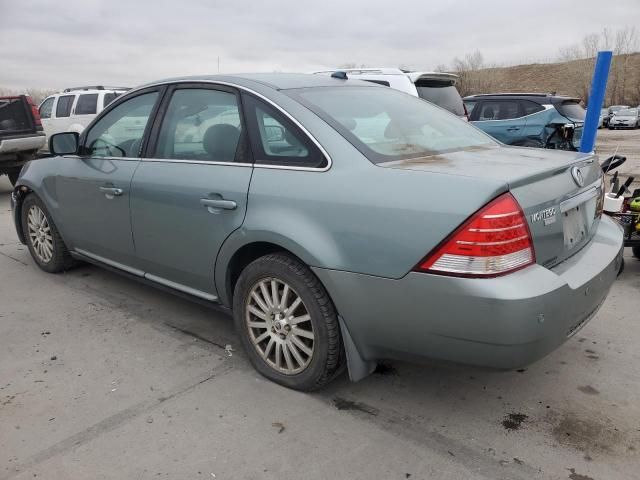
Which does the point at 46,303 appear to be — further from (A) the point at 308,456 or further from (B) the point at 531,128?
(B) the point at 531,128

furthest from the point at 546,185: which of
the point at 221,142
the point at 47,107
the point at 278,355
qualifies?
the point at 47,107

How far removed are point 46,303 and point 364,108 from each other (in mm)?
2885

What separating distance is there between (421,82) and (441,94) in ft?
1.38

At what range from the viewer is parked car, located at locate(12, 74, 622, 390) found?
2189 millimetres

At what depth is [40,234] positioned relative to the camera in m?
4.81

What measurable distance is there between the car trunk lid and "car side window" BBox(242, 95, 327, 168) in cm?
42

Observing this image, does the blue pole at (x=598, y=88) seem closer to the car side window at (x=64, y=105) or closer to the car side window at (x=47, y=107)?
the car side window at (x=64, y=105)

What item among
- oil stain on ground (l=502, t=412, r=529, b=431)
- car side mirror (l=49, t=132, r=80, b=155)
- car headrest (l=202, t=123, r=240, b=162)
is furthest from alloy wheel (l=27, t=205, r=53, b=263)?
oil stain on ground (l=502, t=412, r=529, b=431)

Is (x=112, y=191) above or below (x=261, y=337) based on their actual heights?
above

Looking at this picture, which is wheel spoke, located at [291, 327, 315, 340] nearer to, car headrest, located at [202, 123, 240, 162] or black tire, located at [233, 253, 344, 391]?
black tire, located at [233, 253, 344, 391]

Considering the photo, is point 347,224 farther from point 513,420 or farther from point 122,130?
point 122,130

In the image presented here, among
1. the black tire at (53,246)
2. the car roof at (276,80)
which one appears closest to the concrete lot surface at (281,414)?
the black tire at (53,246)

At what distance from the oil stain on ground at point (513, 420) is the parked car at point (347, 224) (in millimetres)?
492

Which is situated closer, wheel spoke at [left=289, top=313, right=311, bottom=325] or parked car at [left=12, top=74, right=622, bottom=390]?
parked car at [left=12, top=74, right=622, bottom=390]
